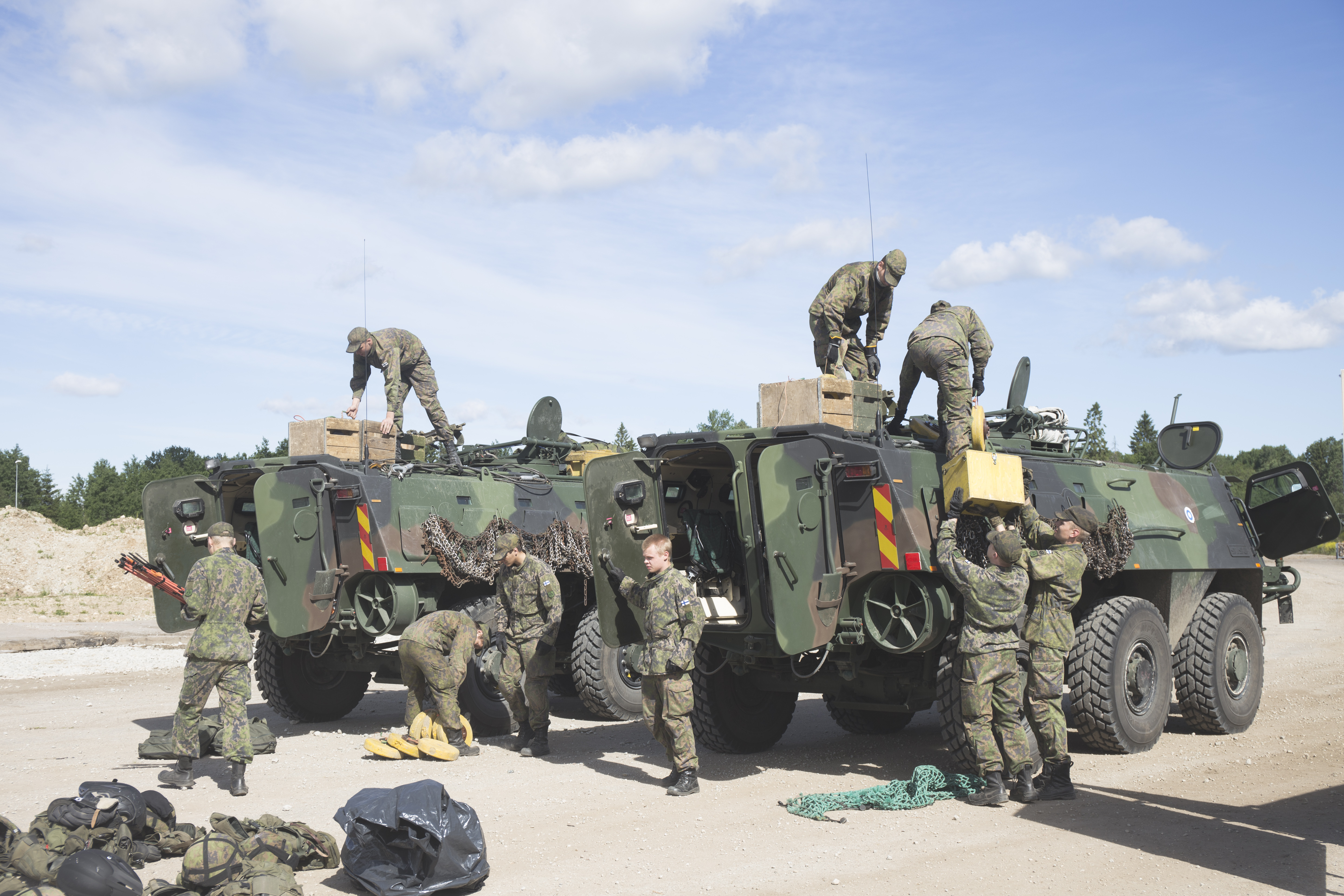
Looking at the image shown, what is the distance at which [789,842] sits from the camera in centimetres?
582

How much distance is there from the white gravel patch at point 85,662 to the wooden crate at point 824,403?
9.33 meters

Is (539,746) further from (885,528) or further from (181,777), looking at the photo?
(885,528)

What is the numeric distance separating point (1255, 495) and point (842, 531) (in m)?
5.94

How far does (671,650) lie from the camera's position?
6969 millimetres

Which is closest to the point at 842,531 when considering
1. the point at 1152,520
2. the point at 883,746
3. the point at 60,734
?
the point at 883,746

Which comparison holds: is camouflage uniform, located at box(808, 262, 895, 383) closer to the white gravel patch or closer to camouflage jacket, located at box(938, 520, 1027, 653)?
camouflage jacket, located at box(938, 520, 1027, 653)

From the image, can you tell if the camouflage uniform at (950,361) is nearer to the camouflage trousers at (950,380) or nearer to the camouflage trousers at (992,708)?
the camouflage trousers at (950,380)

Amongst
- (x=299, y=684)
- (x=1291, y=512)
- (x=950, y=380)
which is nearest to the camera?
(x=950, y=380)

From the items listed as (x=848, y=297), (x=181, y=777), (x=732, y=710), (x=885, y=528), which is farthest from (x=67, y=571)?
(x=885, y=528)

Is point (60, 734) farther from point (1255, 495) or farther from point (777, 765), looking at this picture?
point (1255, 495)

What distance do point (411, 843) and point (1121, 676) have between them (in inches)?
193

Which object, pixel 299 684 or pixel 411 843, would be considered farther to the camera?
pixel 299 684

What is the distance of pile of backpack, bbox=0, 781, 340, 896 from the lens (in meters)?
4.53

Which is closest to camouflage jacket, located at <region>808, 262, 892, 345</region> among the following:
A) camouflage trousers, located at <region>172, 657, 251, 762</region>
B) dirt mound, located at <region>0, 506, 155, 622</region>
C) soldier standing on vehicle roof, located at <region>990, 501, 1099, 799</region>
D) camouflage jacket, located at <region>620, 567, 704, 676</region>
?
soldier standing on vehicle roof, located at <region>990, 501, 1099, 799</region>
